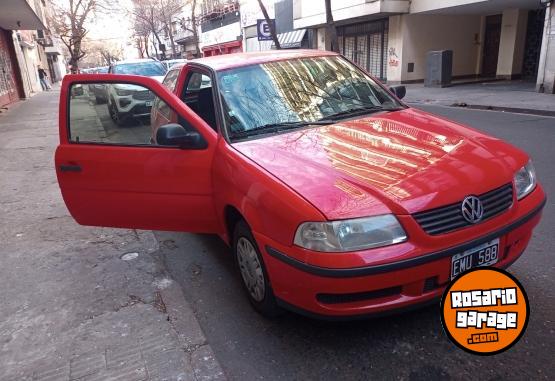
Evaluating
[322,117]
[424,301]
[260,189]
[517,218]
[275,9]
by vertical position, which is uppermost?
[275,9]

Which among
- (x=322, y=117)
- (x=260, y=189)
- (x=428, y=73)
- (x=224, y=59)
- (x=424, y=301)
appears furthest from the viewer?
(x=428, y=73)

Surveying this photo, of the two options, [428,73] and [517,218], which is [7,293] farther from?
[428,73]

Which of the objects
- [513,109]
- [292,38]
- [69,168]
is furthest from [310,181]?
[292,38]

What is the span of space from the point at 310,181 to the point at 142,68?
12.7m

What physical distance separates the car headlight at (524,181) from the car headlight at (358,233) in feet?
3.20

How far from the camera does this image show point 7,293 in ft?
11.6

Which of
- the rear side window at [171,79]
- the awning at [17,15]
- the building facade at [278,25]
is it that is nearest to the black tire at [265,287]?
the rear side window at [171,79]

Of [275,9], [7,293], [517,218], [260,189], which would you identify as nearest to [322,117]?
[260,189]

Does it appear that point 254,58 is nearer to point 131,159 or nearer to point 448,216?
point 131,159

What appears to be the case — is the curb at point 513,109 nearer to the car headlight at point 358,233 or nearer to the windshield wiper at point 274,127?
the windshield wiper at point 274,127

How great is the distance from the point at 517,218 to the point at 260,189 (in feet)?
4.88

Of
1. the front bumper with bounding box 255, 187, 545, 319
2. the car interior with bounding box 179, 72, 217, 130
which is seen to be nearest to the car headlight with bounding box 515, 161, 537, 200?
the front bumper with bounding box 255, 187, 545, 319

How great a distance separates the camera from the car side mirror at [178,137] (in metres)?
3.04

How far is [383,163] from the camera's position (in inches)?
102
